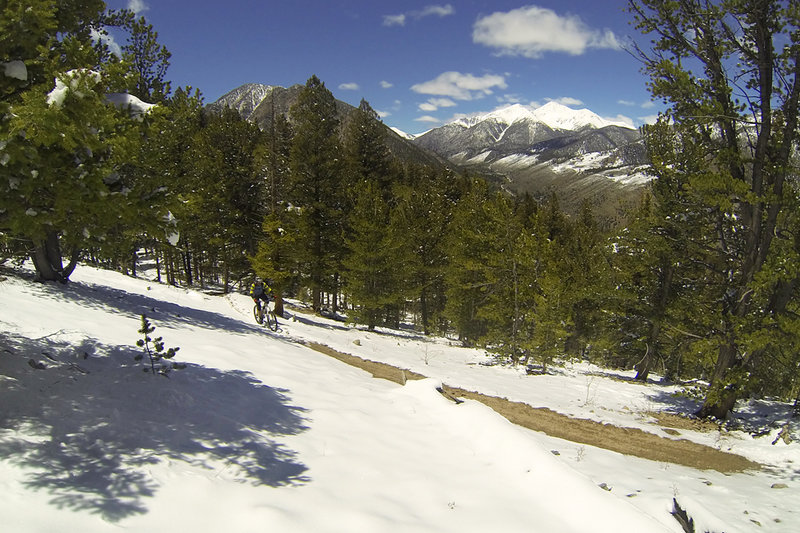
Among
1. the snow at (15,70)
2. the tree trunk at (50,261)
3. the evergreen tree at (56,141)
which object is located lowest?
the tree trunk at (50,261)

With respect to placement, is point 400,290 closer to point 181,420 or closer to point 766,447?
point 766,447

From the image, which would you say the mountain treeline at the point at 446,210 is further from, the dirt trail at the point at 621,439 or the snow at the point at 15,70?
the dirt trail at the point at 621,439

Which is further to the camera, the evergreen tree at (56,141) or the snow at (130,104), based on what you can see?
the snow at (130,104)

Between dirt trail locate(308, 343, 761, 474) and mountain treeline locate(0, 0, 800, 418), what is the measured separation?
1.82m

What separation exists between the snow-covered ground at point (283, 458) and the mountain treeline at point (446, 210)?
183 cm

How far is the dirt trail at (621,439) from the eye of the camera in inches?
330

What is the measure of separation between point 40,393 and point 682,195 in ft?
61.3

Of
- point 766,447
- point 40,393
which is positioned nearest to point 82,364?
point 40,393

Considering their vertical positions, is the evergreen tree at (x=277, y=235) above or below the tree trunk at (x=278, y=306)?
above

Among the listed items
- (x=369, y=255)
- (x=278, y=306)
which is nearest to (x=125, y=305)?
(x=278, y=306)

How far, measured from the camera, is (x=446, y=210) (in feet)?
100

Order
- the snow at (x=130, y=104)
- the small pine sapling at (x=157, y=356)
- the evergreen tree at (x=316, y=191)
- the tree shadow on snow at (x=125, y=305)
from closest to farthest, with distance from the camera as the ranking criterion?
1. the snow at (x=130, y=104)
2. the small pine sapling at (x=157, y=356)
3. the tree shadow on snow at (x=125, y=305)
4. the evergreen tree at (x=316, y=191)

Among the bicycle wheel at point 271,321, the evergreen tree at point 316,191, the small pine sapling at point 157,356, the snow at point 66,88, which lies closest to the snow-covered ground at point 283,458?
the small pine sapling at point 157,356

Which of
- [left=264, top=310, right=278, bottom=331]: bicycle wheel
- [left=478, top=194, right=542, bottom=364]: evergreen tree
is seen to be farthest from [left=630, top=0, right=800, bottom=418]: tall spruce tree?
[left=264, top=310, right=278, bottom=331]: bicycle wheel
